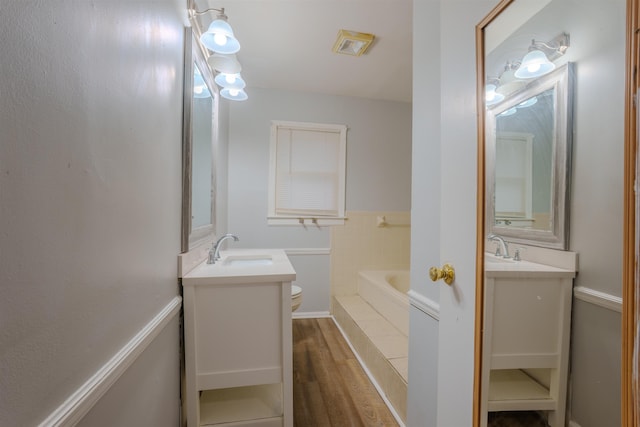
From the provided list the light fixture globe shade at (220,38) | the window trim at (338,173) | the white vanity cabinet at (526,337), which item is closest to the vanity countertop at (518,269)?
the white vanity cabinet at (526,337)

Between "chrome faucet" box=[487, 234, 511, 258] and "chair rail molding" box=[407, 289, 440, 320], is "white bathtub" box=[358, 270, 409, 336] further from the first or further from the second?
"chrome faucet" box=[487, 234, 511, 258]

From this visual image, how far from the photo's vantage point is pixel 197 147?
1.59m

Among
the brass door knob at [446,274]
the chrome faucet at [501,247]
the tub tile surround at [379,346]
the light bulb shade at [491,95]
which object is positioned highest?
the light bulb shade at [491,95]

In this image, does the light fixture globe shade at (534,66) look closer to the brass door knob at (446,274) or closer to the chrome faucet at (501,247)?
the chrome faucet at (501,247)

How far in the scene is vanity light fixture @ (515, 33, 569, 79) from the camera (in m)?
0.60

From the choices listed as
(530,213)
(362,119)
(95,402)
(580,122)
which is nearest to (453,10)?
(580,122)

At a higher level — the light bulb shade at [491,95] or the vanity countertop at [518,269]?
the light bulb shade at [491,95]

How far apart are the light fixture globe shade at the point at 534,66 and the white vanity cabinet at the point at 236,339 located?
118 centimetres

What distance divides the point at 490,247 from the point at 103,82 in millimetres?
1118

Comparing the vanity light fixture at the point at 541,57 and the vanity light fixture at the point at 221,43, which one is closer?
the vanity light fixture at the point at 541,57

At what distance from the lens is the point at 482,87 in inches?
32.0

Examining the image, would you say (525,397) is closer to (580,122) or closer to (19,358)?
(580,122)

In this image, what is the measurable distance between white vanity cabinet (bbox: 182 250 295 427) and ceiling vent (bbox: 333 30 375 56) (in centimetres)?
184

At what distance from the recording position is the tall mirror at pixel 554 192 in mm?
503
